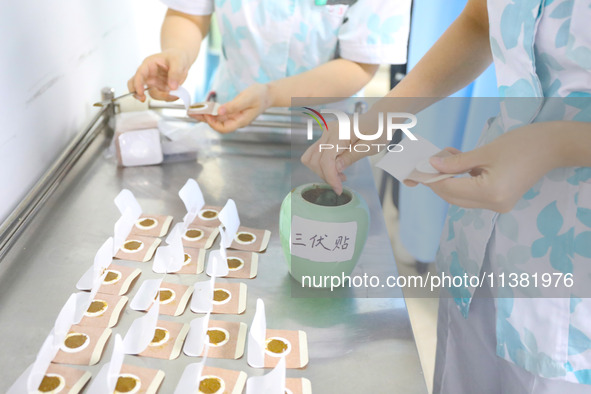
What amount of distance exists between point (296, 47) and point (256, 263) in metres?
0.59

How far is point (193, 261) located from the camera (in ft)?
2.87

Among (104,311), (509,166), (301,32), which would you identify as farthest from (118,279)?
(301,32)

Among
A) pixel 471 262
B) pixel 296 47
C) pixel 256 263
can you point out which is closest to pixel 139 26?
pixel 296 47

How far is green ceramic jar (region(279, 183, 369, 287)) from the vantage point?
2.64ft

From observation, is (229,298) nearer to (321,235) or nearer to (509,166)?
(321,235)

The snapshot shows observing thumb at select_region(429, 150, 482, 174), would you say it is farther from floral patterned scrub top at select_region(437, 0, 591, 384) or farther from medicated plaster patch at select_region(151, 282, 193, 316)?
medicated plaster patch at select_region(151, 282, 193, 316)

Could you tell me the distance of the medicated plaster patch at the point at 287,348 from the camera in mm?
697

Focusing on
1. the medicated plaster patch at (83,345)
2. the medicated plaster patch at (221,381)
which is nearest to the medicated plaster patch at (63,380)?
the medicated plaster patch at (83,345)

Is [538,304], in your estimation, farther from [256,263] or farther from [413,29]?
[413,29]

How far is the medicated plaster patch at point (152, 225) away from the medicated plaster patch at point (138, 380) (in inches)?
11.9

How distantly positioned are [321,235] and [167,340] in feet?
0.85

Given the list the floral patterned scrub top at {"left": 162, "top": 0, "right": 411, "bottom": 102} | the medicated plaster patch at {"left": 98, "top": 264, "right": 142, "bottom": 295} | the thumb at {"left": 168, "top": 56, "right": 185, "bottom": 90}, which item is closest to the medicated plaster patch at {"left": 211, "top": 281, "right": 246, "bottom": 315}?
the medicated plaster patch at {"left": 98, "top": 264, "right": 142, "bottom": 295}

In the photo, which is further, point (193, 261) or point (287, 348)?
point (193, 261)

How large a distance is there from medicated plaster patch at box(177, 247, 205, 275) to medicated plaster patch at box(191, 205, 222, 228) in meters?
0.08
